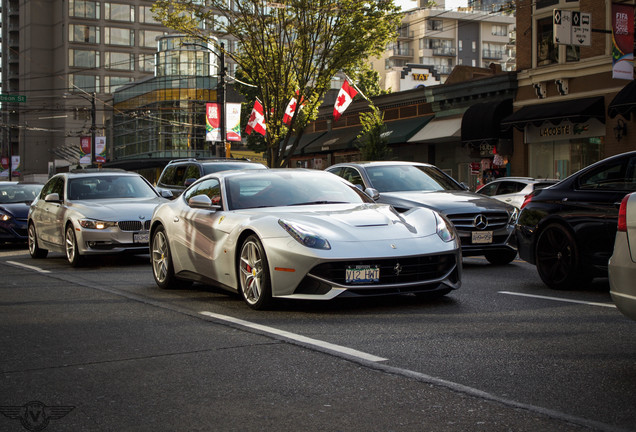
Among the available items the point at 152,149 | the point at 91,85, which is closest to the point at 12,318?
the point at 152,149

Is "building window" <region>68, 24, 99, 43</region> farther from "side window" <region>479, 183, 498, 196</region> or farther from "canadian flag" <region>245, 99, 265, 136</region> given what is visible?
"side window" <region>479, 183, 498, 196</region>

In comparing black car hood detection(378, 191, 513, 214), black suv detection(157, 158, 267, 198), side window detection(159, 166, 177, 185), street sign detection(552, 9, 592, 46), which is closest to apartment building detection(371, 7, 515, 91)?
street sign detection(552, 9, 592, 46)

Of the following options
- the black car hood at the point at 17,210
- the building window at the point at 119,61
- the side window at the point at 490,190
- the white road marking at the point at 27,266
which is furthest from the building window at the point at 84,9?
the white road marking at the point at 27,266

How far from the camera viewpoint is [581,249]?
371 inches

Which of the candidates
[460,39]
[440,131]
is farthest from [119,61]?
[440,131]

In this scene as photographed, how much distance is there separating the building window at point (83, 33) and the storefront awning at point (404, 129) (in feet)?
262

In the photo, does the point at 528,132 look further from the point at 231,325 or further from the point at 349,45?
the point at 231,325

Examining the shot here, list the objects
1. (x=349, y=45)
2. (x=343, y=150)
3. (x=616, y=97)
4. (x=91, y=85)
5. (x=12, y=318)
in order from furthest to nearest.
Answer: (x=91, y=85) → (x=343, y=150) → (x=349, y=45) → (x=616, y=97) → (x=12, y=318)

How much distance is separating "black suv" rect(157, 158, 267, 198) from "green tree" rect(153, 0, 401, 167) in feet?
33.7

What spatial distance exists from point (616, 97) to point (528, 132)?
5.93 meters

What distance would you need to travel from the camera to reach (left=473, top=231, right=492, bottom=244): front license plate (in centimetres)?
1230

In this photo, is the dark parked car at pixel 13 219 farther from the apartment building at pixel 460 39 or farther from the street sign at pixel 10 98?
the apartment building at pixel 460 39

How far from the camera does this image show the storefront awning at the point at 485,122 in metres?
33.2

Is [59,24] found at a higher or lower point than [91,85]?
higher
